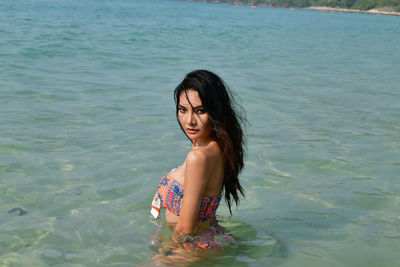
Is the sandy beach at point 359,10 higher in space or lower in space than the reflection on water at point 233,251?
higher

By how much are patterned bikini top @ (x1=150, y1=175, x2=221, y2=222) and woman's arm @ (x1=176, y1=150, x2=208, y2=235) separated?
18cm

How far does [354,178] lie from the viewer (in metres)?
4.95

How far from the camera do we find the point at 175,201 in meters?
2.94

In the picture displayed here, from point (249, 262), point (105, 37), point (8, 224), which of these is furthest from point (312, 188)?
point (105, 37)

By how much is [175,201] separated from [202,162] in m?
0.43

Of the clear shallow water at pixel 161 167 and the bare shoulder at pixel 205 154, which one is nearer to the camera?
the bare shoulder at pixel 205 154

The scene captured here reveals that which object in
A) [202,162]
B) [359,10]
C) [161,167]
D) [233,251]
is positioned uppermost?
[359,10]

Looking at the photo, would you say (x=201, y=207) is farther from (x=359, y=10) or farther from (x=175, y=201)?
(x=359, y=10)

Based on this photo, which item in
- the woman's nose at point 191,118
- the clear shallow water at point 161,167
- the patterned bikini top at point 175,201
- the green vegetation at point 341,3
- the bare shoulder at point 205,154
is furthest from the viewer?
the green vegetation at point 341,3

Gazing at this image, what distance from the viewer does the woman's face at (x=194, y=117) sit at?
8.91 feet

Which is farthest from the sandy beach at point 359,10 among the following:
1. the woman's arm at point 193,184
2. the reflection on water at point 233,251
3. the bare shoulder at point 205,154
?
the woman's arm at point 193,184

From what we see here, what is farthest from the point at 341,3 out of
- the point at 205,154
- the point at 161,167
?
the point at 205,154

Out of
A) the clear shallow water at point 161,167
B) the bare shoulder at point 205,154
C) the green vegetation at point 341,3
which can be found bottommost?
the clear shallow water at point 161,167

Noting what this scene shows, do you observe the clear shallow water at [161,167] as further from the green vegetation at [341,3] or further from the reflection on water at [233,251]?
the green vegetation at [341,3]
